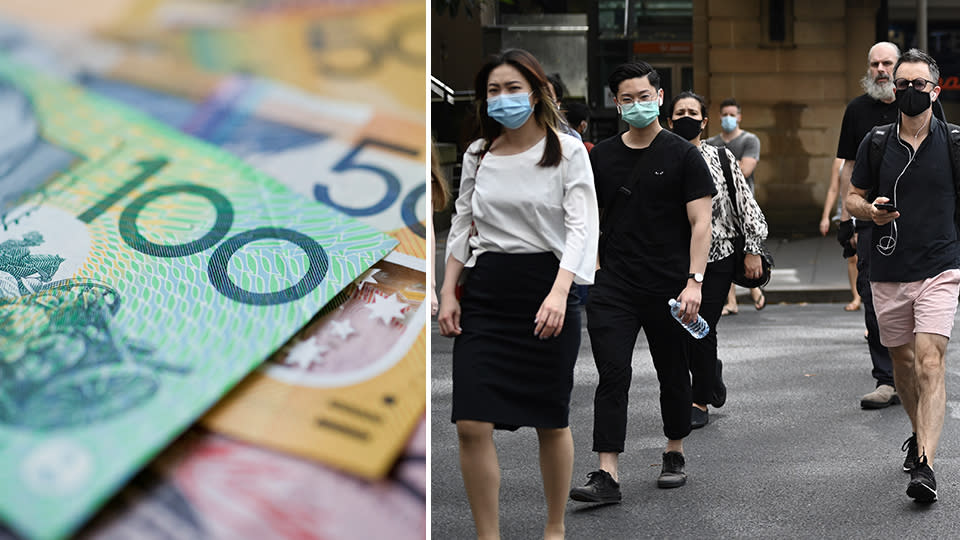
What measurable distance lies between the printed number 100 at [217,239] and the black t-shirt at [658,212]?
82.0 inches

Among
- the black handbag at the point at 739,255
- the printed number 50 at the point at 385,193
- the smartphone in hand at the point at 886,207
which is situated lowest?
the black handbag at the point at 739,255

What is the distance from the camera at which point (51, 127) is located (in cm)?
320

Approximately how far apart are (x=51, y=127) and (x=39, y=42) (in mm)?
215

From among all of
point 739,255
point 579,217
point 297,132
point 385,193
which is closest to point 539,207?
point 579,217

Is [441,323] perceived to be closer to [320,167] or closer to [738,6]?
[320,167]

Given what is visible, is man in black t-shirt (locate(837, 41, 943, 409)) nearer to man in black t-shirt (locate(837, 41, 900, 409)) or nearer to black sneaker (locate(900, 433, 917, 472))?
man in black t-shirt (locate(837, 41, 900, 409))

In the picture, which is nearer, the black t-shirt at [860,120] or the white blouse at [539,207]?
the white blouse at [539,207]

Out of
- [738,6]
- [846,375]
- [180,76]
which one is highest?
[738,6]

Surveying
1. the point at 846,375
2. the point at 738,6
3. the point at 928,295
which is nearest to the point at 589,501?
the point at 928,295

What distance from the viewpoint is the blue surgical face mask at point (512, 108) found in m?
3.90

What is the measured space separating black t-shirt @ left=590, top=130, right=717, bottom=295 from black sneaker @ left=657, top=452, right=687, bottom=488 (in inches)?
29.5

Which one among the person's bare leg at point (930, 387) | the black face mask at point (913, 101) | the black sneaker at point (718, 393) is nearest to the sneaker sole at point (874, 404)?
the black sneaker at point (718, 393)

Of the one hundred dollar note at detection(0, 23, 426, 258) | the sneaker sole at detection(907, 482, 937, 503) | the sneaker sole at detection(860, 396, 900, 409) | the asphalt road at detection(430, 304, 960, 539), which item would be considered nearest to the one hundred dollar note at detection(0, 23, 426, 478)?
the one hundred dollar note at detection(0, 23, 426, 258)

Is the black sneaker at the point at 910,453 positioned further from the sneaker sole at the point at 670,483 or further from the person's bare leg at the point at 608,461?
the person's bare leg at the point at 608,461
